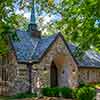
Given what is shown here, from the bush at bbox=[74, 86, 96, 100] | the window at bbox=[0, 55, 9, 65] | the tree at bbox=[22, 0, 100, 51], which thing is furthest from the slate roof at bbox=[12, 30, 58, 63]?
the bush at bbox=[74, 86, 96, 100]

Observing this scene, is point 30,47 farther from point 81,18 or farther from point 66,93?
point 81,18

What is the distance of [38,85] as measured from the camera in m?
27.6

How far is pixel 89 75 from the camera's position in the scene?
1390 inches

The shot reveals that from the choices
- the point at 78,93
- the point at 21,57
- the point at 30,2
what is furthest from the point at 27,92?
the point at 30,2

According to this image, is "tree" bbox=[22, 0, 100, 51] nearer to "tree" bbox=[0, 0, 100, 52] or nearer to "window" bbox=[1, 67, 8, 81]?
"tree" bbox=[0, 0, 100, 52]

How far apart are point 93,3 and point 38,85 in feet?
36.6

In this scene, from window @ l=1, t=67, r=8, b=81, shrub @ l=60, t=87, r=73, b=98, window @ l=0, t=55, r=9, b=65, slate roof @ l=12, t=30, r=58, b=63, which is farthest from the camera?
window @ l=0, t=55, r=9, b=65

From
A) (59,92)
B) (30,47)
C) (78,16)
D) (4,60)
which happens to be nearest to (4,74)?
(4,60)

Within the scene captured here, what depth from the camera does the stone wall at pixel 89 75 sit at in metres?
33.8

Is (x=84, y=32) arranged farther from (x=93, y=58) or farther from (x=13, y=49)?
(x=93, y=58)

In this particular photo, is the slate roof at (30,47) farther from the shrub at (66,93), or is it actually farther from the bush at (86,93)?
the bush at (86,93)

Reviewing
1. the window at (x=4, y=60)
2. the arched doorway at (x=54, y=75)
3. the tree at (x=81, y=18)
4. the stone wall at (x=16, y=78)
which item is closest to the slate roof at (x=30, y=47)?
the stone wall at (x=16, y=78)

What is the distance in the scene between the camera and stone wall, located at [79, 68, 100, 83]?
33.8m

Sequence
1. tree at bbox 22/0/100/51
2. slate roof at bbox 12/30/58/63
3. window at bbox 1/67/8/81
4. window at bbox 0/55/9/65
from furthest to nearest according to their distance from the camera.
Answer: window at bbox 0/55/9/65, window at bbox 1/67/8/81, slate roof at bbox 12/30/58/63, tree at bbox 22/0/100/51
